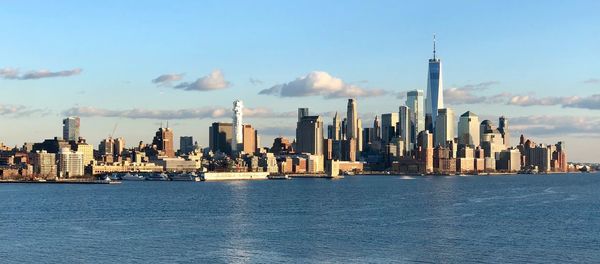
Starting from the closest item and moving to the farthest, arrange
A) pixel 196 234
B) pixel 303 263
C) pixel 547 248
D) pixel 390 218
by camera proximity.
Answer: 1. pixel 303 263
2. pixel 547 248
3. pixel 196 234
4. pixel 390 218

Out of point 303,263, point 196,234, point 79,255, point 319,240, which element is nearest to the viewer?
point 303,263

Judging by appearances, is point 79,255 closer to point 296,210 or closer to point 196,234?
point 196,234

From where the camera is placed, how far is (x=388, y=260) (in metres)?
64.2

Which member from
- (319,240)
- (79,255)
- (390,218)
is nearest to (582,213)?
(390,218)

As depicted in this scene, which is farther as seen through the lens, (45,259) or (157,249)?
(157,249)

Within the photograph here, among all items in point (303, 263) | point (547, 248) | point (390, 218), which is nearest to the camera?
point (303, 263)

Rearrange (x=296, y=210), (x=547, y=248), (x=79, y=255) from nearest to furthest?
(x=79, y=255)
(x=547, y=248)
(x=296, y=210)

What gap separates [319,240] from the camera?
3041 inches

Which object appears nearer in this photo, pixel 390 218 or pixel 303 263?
pixel 303 263

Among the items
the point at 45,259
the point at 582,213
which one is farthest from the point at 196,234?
the point at 582,213

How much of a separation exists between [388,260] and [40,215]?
5951 cm

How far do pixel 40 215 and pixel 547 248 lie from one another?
215ft

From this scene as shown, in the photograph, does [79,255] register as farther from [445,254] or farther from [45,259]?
[445,254]

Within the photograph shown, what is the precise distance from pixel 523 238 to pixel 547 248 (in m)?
7.06
